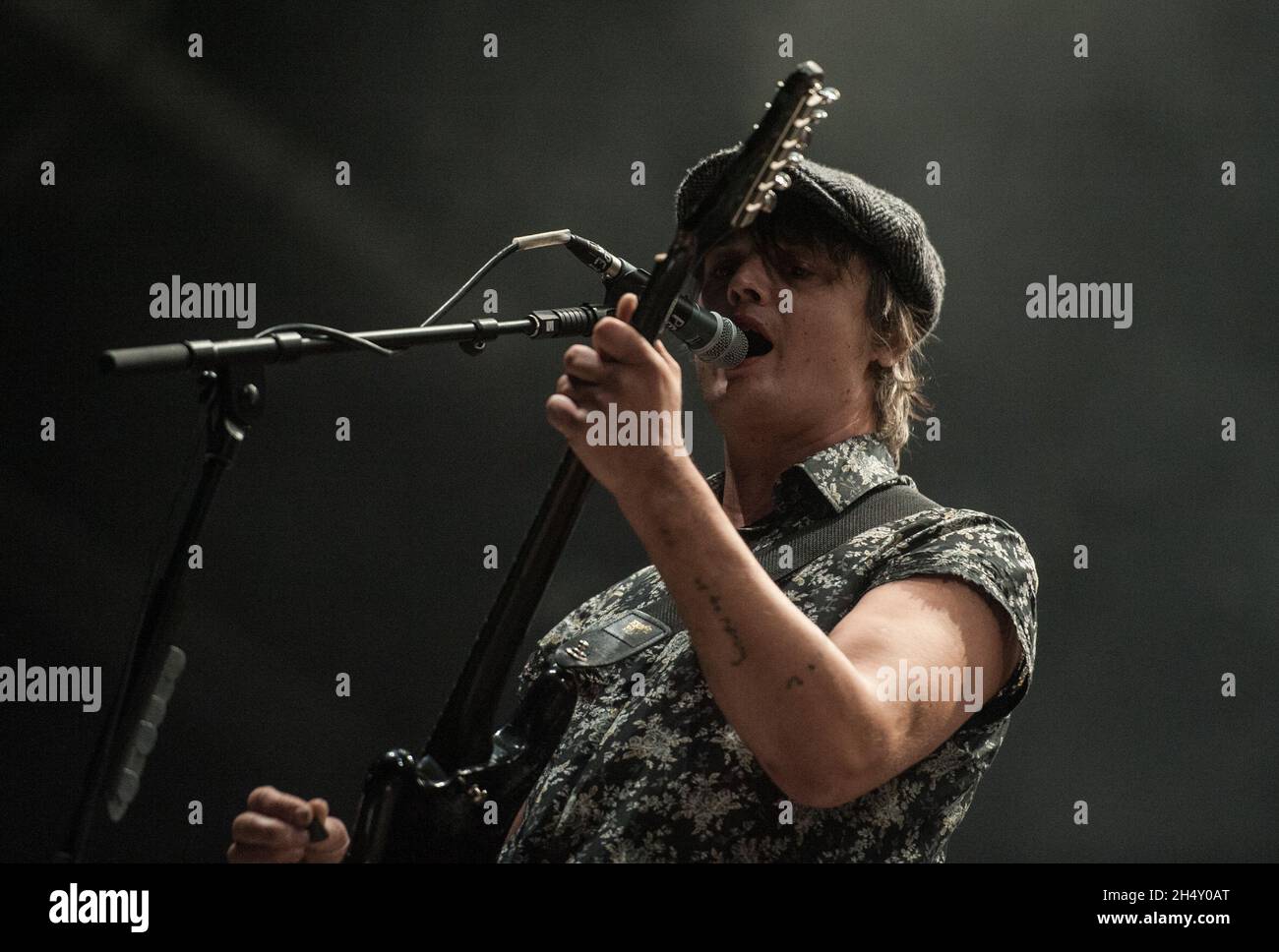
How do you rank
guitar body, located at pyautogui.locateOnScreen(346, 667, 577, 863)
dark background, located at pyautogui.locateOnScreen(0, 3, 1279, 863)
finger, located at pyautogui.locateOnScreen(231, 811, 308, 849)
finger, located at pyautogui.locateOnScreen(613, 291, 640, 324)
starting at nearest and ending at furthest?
finger, located at pyautogui.locateOnScreen(613, 291, 640, 324)
guitar body, located at pyautogui.locateOnScreen(346, 667, 577, 863)
finger, located at pyautogui.locateOnScreen(231, 811, 308, 849)
dark background, located at pyautogui.locateOnScreen(0, 3, 1279, 863)

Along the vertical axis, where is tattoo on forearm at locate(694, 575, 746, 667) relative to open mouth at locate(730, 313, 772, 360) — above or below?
below

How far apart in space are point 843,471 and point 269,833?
0.72 metres

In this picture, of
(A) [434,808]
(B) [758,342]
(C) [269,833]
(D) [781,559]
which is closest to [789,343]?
(B) [758,342]

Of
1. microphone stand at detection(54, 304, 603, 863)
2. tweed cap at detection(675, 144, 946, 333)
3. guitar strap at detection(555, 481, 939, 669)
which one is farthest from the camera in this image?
tweed cap at detection(675, 144, 946, 333)

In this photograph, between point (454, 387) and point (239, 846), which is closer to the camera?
point (239, 846)

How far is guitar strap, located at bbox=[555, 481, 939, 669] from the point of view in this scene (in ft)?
4.45

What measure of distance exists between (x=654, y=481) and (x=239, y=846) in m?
0.61

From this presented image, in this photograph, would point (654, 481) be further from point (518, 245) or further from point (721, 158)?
point (721, 158)

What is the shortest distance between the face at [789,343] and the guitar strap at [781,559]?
0.14 meters

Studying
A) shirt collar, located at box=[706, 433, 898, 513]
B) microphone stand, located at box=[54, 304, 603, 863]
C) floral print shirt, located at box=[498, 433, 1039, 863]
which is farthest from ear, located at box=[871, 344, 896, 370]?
microphone stand, located at box=[54, 304, 603, 863]

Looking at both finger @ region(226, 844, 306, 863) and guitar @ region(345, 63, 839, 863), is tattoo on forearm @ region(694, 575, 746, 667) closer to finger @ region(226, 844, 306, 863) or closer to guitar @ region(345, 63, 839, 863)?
guitar @ region(345, 63, 839, 863)

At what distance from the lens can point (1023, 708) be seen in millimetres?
2021

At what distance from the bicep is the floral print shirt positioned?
2cm
